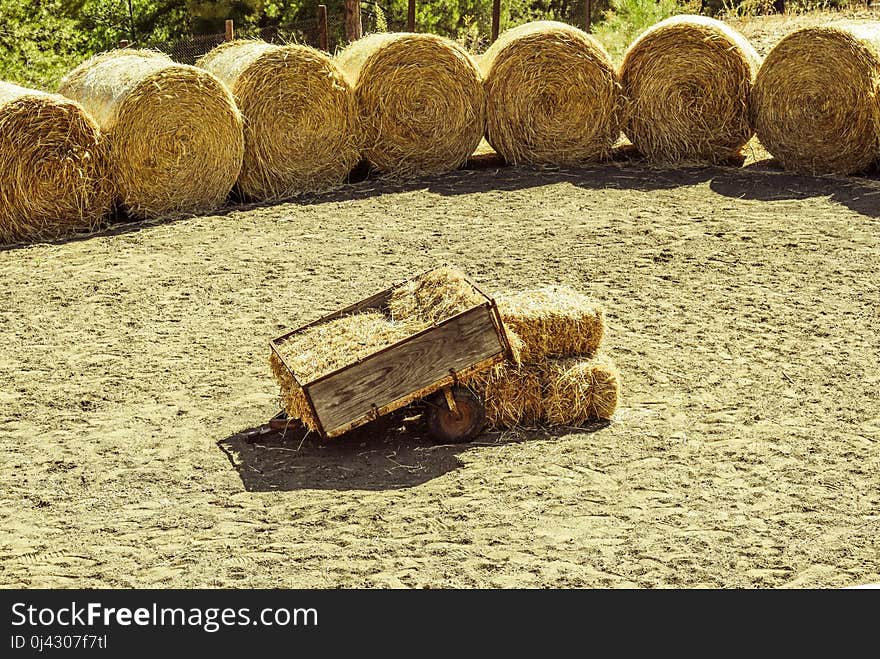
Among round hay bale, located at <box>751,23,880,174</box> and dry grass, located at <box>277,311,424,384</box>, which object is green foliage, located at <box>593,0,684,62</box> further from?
dry grass, located at <box>277,311,424,384</box>

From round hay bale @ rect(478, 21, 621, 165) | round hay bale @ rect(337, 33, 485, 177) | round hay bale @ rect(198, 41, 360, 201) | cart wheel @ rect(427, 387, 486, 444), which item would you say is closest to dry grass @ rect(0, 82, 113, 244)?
round hay bale @ rect(198, 41, 360, 201)

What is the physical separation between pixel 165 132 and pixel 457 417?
621cm

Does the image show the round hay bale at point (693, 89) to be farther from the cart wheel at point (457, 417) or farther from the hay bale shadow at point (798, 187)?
the cart wheel at point (457, 417)

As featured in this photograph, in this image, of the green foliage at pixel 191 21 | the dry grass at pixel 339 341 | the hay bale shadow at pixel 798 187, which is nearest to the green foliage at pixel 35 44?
the green foliage at pixel 191 21

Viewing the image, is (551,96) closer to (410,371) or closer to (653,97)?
(653,97)

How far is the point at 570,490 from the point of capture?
6051 millimetres

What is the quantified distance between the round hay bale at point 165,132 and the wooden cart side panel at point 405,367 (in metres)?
5.89

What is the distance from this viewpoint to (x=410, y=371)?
6.53m

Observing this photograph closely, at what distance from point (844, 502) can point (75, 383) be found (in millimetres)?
4731

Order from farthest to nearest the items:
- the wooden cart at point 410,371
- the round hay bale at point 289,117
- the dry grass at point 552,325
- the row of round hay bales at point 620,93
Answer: the row of round hay bales at point 620,93
the round hay bale at point 289,117
the dry grass at point 552,325
the wooden cart at point 410,371

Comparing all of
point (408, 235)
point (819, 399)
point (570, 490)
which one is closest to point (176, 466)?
point (570, 490)

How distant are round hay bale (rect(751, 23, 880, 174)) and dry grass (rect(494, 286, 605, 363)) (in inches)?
245

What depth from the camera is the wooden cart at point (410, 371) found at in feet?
21.3

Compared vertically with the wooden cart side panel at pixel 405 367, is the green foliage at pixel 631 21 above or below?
above
